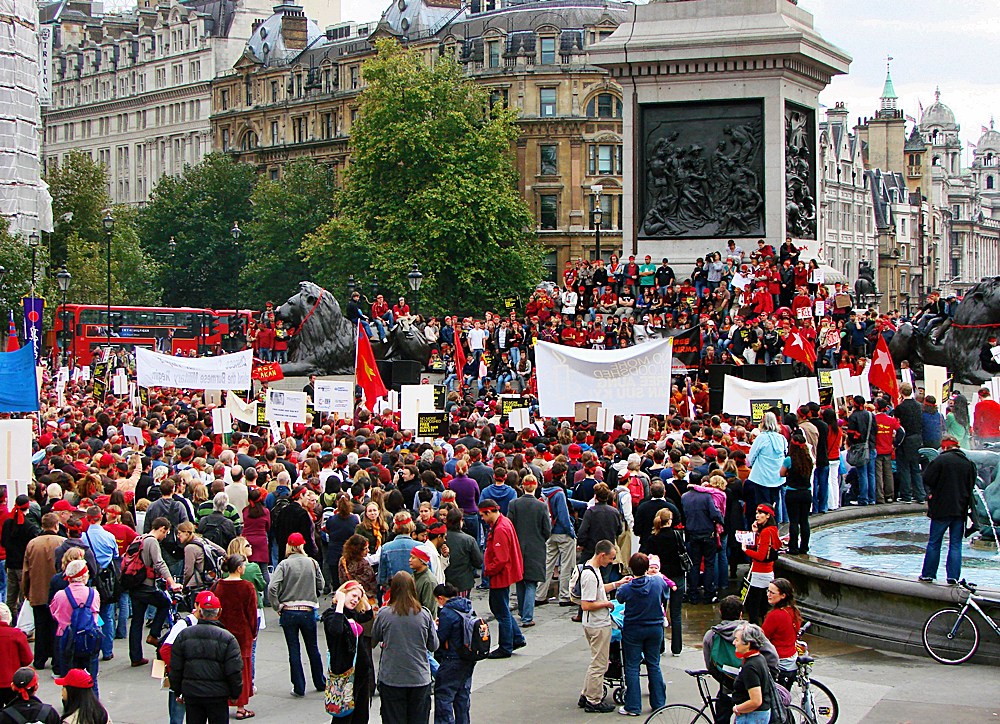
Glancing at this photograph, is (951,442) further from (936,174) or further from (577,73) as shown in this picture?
(936,174)

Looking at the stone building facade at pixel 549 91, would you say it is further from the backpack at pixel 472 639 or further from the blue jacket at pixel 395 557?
the backpack at pixel 472 639

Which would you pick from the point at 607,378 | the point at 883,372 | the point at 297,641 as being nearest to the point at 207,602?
the point at 297,641

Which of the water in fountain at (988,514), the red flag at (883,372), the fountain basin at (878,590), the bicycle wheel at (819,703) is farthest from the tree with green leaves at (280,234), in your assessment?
the bicycle wheel at (819,703)

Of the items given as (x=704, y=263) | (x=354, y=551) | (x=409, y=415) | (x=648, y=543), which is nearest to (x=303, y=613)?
(x=354, y=551)

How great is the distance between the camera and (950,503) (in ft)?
47.5

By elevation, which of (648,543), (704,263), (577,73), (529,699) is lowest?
(529,699)

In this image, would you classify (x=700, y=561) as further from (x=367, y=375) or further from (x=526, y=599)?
(x=367, y=375)

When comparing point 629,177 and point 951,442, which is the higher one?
point 629,177

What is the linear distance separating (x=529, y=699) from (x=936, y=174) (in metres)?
193

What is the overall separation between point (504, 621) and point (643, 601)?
2433mm

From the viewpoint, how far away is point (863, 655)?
14.3m

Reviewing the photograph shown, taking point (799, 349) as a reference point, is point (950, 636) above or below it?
below

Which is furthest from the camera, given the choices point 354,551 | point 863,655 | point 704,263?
point 704,263

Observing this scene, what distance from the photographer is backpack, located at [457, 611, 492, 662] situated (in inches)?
463
